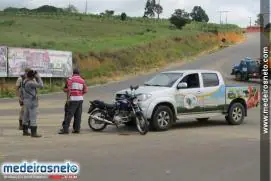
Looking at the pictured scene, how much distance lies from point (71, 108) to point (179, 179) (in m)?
6.74

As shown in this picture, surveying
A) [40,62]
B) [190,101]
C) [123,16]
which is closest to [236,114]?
[190,101]

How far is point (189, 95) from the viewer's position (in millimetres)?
16422

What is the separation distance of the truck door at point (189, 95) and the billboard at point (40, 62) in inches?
775

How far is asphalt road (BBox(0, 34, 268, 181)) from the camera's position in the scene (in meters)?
9.27

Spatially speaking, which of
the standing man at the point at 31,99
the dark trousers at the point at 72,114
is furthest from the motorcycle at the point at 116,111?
the standing man at the point at 31,99

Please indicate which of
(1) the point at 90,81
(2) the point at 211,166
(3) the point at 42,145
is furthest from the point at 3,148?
(1) the point at 90,81

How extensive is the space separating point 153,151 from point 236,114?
6585 millimetres

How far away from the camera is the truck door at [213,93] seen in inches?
666

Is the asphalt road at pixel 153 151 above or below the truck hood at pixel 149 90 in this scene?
below

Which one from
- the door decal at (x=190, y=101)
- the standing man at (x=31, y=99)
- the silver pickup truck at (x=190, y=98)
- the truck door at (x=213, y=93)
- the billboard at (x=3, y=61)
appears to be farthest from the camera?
the billboard at (x=3, y=61)

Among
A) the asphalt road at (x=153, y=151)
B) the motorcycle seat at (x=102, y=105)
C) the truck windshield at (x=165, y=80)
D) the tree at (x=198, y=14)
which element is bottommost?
the asphalt road at (x=153, y=151)

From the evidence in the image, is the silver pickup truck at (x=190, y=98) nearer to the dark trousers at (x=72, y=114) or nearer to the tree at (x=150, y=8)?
the dark trousers at (x=72, y=114)

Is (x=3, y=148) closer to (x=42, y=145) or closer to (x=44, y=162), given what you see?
(x=42, y=145)

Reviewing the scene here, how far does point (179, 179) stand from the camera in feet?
28.8
